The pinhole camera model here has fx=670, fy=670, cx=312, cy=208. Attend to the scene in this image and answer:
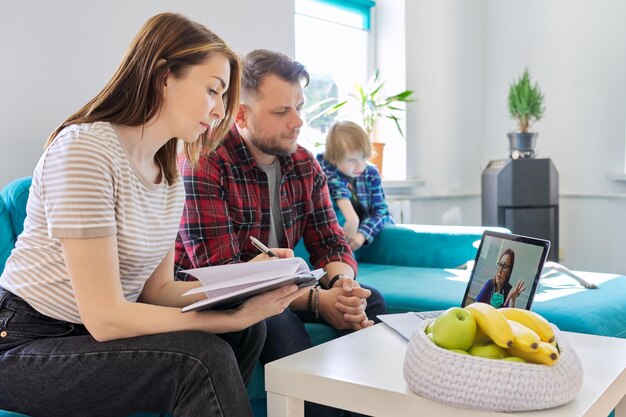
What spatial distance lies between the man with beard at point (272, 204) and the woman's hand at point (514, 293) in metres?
0.38

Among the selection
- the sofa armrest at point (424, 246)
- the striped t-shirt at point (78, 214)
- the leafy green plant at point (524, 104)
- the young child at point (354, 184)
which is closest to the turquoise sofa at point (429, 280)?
the sofa armrest at point (424, 246)

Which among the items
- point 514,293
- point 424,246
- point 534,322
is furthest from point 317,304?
point 424,246

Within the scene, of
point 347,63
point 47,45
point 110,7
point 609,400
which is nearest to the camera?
point 609,400

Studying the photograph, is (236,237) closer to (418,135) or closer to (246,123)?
(246,123)

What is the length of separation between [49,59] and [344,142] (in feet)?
4.00

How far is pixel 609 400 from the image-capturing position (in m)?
1.07

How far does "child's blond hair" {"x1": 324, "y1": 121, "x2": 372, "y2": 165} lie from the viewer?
110 inches

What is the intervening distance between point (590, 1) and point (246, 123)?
3.03 meters

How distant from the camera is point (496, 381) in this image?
3.06 feet

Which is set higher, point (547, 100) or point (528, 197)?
point (547, 100)

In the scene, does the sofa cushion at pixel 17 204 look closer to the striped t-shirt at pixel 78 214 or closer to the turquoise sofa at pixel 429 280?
the turquoise sofa at pixel 429 280

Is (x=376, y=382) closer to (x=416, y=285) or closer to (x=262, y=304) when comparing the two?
(x=262, y=304)

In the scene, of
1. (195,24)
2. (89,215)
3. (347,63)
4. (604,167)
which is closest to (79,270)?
(89,215)

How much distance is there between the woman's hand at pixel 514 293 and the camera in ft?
4.55
